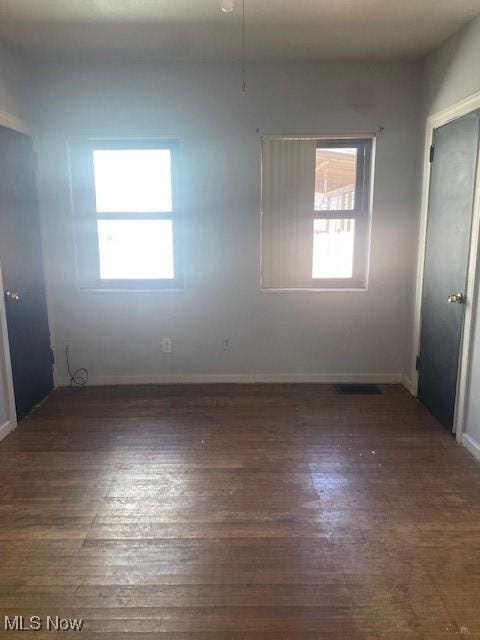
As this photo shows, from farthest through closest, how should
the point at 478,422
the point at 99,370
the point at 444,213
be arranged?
the point at 99,370 → the point at 444,213 → the point at 478,422

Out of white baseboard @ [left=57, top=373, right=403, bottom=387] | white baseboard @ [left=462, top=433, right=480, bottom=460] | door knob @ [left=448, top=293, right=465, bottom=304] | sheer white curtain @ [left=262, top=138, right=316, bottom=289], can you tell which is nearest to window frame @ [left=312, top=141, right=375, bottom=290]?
sheer white curtain @ [left=262, top=138, right=316, bottom=289]

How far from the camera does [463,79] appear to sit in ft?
9.64

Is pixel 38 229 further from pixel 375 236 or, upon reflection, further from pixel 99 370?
pixel 375 236

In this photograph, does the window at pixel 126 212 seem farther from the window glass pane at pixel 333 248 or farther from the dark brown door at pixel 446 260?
the dark brown door at pixel 446 260

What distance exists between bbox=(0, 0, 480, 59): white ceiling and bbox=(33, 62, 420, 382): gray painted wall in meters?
0.22

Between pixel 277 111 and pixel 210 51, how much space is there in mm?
711

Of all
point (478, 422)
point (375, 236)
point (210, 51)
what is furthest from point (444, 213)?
point (210, 51)

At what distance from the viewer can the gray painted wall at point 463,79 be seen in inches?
110

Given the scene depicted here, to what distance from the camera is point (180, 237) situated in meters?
3.90

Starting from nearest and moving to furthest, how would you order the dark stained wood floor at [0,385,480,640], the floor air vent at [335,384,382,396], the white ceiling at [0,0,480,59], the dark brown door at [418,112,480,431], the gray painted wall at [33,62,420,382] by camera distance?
the dark stained wood floor at [0,385,480,640] → the white ceiling at [0,0,480,59] → the dark brown door at [418,112,480,431] → the gray painted wall at [33,62,420,382] → the floor air vent at [335,384,382,396]

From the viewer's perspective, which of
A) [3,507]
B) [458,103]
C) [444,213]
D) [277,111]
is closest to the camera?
[3,507]

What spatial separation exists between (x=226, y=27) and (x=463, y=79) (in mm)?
1665

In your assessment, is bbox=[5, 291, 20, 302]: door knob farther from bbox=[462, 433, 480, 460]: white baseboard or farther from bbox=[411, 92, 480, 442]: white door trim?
bbox=[462, 433, 480, 460]: white baseboard

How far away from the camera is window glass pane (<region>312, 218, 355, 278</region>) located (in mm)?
3887
